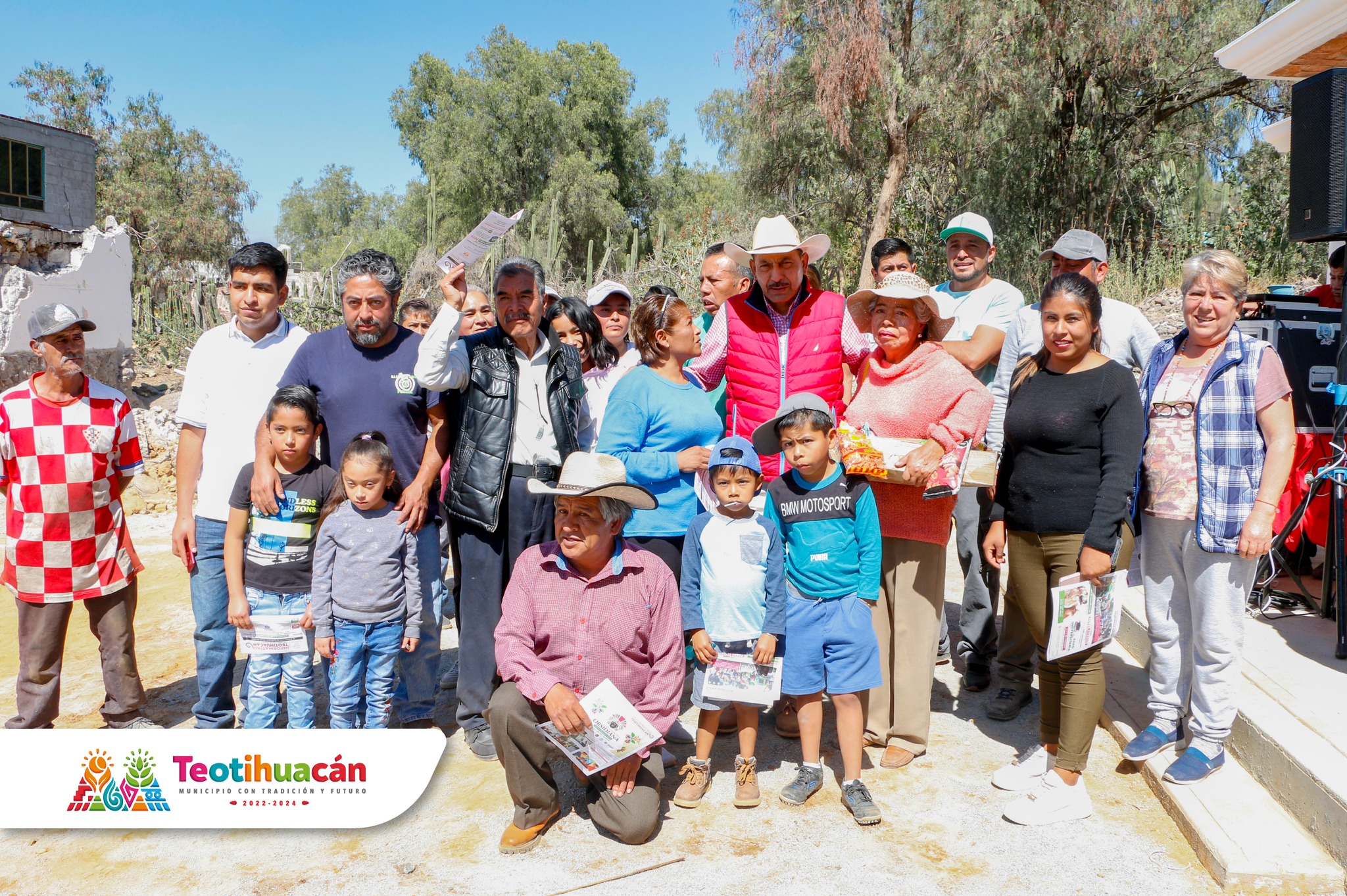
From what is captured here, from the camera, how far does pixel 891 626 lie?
3785 millimetres

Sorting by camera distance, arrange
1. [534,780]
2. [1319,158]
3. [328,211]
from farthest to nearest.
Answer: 1. [328,211]
2. [1319,158]
3. [534,780]

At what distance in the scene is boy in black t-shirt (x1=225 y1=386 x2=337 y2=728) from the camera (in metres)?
3.60

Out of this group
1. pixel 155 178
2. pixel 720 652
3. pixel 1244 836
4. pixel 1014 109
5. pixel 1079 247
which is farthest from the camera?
pixel 155 178

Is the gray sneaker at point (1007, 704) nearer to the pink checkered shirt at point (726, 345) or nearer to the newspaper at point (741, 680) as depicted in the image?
the newspaper at point (741, 680)

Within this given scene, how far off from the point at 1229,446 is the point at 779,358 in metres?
1.76

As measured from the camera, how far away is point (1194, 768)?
331 cm

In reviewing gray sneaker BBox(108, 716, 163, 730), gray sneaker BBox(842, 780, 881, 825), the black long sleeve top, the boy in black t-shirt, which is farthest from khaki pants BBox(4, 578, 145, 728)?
the black long sleeve top

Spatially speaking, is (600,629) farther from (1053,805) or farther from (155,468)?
(155,468)

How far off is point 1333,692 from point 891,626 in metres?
1.82

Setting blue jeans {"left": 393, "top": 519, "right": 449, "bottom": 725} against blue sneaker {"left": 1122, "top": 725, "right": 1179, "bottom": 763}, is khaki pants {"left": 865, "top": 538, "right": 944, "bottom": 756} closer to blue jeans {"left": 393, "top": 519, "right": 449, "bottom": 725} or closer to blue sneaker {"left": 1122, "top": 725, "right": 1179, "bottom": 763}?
blue sneaker {"left": 1122, "top": 725, "right": 1179, "bottom": 763}

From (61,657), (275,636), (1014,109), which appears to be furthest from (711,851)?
(1014,109)

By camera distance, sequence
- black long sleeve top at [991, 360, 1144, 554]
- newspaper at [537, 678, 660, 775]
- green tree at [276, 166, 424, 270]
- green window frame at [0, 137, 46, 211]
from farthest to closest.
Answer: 1. green tree at [276, 166, 424, 270]
2. green window frame at [0, 137, 46, 211]
3. black long sleeve top at [991, 360, 1144, 554]
4. newspaper at [537, 678, 660, 775]

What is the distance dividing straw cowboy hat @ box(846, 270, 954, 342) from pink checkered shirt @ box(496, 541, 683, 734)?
1.43 metres

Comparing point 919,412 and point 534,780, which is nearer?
point 534,780
